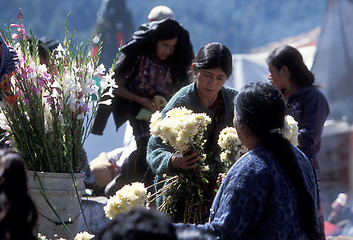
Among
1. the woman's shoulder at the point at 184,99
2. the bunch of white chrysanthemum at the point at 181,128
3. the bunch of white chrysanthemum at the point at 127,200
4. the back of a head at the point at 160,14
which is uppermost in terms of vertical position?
the back of a head at the point at 160,14

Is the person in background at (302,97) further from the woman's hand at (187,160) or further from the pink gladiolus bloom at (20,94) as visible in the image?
the pink gladiolus bloom at (20,94)

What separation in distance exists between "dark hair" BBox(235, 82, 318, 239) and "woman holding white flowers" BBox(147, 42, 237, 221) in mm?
782

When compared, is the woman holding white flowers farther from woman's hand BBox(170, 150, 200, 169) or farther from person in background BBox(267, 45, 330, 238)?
person in background BBox(267, 45, 330, 238)

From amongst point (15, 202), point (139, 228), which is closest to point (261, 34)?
point (15, 202)

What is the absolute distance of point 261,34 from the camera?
48781 mm

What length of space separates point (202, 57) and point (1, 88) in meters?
1.17

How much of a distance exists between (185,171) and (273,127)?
2.49 ft

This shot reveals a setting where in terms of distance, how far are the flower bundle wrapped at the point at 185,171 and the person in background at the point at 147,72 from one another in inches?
57.9

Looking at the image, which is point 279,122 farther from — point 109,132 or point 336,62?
point 336,62

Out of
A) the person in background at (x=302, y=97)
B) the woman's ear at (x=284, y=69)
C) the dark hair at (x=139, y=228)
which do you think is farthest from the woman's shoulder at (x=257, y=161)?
the woman's ear at (x=284, y=69)

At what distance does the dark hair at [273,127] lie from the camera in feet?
6.66

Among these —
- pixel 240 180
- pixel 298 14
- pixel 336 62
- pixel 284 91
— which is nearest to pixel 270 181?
pixel 240 180

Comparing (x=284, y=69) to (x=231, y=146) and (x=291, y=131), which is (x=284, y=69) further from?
(x=231, y=146)

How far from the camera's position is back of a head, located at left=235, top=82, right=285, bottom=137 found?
2082mm
